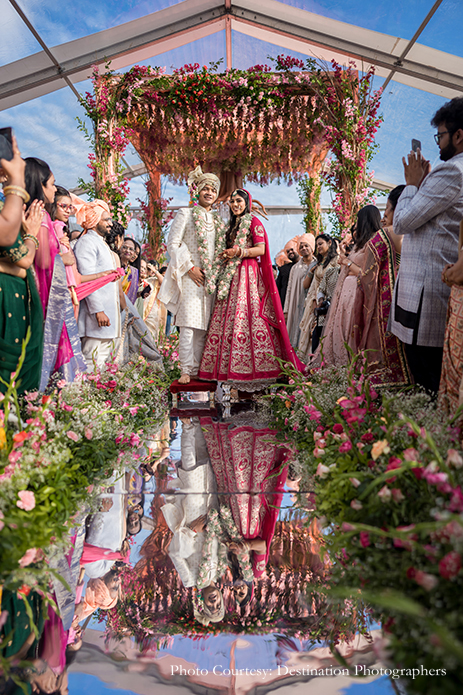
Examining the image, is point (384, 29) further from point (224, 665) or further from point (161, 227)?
point (224, 665)

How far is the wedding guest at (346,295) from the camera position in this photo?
12.8 ft

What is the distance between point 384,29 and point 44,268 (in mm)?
5882

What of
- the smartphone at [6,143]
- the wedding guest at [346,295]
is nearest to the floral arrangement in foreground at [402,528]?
the smartphone at [6,143]

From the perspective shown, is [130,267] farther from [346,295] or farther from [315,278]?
[346,295]

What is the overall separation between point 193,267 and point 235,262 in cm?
41

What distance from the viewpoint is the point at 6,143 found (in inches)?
78.7

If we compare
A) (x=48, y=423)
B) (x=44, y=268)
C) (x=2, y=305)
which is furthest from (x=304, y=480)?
(x=44, y=268)

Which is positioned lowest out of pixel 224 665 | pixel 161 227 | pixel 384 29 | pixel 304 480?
pixel 224 665

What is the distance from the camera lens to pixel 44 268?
2549 mm

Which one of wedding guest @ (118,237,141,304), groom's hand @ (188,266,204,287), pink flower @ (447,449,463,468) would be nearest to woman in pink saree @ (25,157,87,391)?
groom's hand @ (188,266,204,287)

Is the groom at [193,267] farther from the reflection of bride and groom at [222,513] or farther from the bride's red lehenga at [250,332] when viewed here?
the reflection of bride and groom at [222,513]

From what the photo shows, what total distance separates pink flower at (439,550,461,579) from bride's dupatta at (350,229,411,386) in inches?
83.0

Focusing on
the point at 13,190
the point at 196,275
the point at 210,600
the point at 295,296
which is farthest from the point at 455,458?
the point at 295,296

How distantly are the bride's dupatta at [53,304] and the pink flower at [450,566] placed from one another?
7.50 feet
